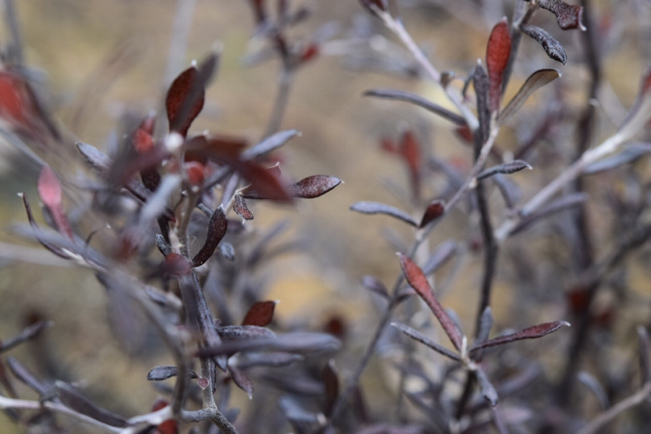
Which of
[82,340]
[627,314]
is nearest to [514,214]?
[627,314]

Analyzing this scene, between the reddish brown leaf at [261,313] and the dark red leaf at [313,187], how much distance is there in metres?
0.14

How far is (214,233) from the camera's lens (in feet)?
1.63

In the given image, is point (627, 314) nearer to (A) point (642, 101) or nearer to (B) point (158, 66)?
(A) point (642, 101)

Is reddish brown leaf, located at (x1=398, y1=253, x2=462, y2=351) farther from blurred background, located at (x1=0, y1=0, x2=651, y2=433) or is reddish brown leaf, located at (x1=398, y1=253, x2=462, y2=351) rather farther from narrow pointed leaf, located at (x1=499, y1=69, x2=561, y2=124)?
blurred background, located at (x1=0, y1=0, x2=651, y2=433)

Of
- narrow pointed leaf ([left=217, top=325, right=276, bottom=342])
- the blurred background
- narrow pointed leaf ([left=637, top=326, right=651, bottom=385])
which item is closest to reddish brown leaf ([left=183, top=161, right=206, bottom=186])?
narrow pointed leaf ([left=217, top=325, right=276, bottom=342])

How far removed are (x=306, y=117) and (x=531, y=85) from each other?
253cm

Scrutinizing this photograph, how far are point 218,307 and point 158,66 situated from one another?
2514 mm

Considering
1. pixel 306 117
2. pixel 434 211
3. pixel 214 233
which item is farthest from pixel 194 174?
pixel 306 117

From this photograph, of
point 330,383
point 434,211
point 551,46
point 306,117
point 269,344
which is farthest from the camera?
point 306,117

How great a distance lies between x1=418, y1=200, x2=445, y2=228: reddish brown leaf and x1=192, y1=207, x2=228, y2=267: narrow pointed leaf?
253mm

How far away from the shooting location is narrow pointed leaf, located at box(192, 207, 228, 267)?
1.61 ft

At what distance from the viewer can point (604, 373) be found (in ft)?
4.35

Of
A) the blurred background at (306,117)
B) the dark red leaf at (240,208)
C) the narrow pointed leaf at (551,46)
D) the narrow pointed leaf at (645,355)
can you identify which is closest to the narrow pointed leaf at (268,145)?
the dark red leaf at (240,208)

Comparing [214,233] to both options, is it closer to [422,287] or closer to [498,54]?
[422,287]
